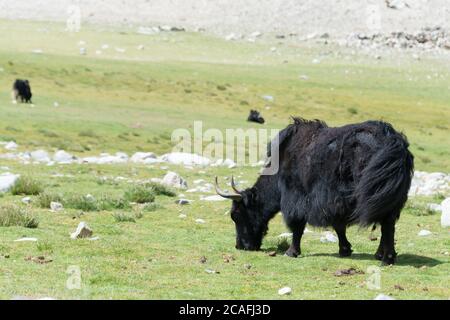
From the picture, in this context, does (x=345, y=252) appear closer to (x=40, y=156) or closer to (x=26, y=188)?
(x=26, y=188)

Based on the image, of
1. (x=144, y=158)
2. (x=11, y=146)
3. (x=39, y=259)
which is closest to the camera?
(x=39, y=259)

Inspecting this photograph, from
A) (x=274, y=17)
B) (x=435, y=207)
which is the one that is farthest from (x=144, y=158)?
(x=274, y=17)

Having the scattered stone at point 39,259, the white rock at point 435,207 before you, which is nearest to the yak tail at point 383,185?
the scattered stone at point 39,259

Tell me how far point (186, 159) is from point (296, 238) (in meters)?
14.8

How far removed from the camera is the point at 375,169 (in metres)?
10.6

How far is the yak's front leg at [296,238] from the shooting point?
11.8m

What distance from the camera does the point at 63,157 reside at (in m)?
25.5

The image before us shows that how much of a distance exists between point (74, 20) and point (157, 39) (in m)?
12.0

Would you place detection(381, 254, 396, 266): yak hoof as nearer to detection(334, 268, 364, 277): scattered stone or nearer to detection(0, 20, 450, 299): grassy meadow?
detection(0, 20, 450, 299): grassy meadow

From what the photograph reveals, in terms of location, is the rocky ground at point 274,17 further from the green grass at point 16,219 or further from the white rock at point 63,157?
the green grass at point 16,219

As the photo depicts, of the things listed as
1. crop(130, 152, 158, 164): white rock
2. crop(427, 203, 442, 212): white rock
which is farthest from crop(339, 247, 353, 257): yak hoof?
crop(130, 152, 158, 164): white rock

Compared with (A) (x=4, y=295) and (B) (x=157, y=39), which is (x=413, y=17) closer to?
(B) (x=157, y=39)
